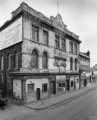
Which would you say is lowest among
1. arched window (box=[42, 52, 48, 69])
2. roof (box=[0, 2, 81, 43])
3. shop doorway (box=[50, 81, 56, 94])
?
shop doorway (box=[50, 81, 56, 94])

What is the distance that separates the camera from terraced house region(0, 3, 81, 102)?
1386 centimetres

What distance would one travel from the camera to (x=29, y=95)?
1377cm

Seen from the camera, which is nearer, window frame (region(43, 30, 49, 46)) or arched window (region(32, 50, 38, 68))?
arched window (region(32, 50, 38, 68))

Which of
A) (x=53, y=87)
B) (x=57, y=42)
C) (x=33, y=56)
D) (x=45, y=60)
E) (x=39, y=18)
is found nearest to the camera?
(x=33, y=56)

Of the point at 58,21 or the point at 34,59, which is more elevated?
the point at 58,21

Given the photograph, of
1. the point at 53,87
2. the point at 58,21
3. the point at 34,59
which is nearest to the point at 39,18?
the point at 58,21

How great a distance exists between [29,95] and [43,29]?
9897 mm

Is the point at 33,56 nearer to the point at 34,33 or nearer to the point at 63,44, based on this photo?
the point at 34,33

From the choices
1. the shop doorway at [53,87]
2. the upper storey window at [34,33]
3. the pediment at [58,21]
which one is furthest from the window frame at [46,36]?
the shop doorway at [53,87]

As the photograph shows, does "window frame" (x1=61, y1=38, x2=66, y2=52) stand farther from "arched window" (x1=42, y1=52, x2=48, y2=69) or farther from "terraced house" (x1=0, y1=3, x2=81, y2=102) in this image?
"arched window" (x1=42, y1=52, x2=48, y2=69)

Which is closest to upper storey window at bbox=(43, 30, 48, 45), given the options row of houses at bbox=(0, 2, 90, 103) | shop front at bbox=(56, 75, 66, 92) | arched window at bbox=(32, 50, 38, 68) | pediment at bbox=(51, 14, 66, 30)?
row of houses at bbox=(0, 2, 90, 103)

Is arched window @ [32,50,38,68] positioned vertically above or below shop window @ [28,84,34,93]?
above

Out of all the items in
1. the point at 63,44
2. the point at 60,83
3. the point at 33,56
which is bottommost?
the point at 60,83

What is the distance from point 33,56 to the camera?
15.1m
